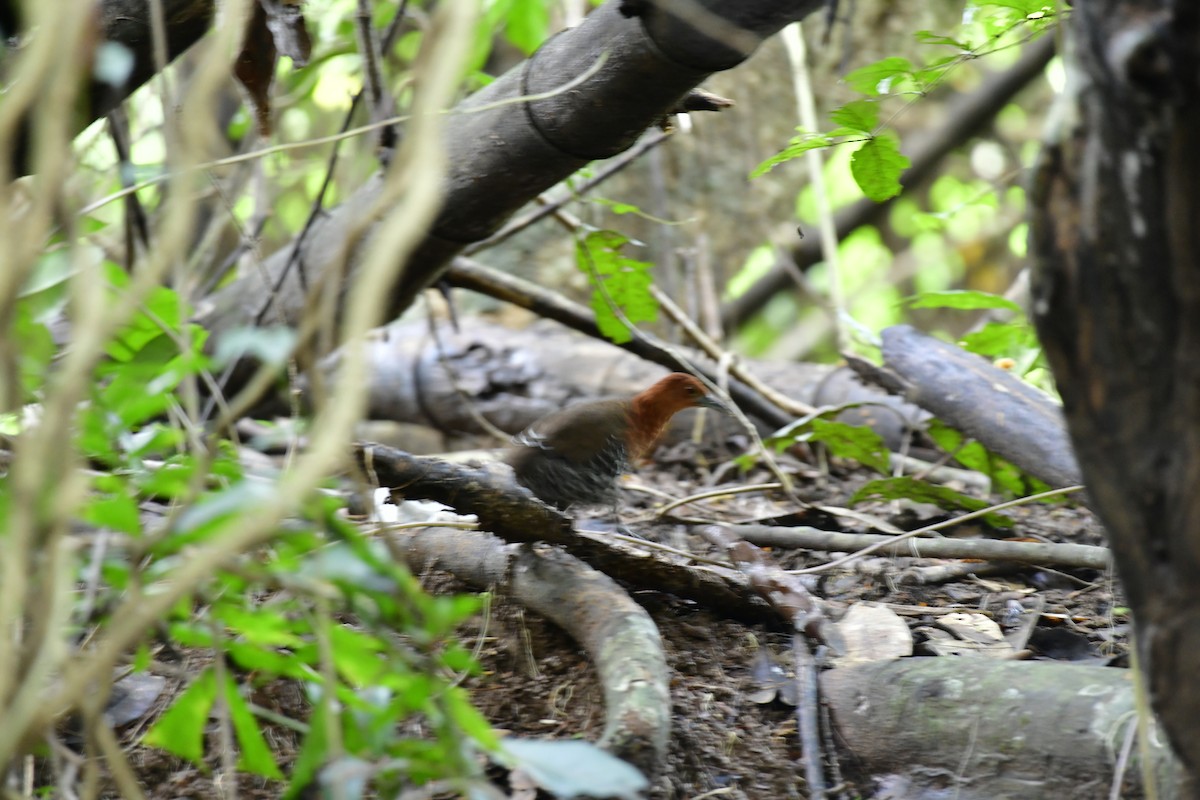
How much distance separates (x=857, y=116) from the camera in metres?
2.34

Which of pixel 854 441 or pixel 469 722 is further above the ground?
pixel 469 722

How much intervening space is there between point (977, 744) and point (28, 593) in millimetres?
1504

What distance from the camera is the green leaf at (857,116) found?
232 cm

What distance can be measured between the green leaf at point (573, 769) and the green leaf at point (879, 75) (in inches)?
61.1

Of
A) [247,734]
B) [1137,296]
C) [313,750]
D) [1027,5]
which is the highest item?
[1027,5]

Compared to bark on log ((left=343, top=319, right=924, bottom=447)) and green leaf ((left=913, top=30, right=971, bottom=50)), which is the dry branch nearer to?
green leaf ((left=913, top=30, right=971, bottom=50))

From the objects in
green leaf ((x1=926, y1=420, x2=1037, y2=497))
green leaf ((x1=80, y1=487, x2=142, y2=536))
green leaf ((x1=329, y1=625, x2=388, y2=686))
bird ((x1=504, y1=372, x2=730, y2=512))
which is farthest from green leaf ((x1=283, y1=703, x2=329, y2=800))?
green leaf ((x1=926, y1=420, x2=1037, y2=497))

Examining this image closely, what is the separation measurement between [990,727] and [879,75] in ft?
4.29

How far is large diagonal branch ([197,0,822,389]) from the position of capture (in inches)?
79.4

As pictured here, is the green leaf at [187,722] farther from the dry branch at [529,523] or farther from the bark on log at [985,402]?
the bark on log at [985,402]

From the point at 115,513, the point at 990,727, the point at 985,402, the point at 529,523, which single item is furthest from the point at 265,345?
the point at 985,402

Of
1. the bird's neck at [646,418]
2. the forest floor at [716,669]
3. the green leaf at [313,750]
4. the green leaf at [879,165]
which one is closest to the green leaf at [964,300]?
the forest floor at [716,669]

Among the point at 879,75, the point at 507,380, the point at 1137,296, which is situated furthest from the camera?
the point at 507,380

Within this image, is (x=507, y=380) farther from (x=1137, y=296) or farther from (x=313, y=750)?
(x=1137, y=296)
